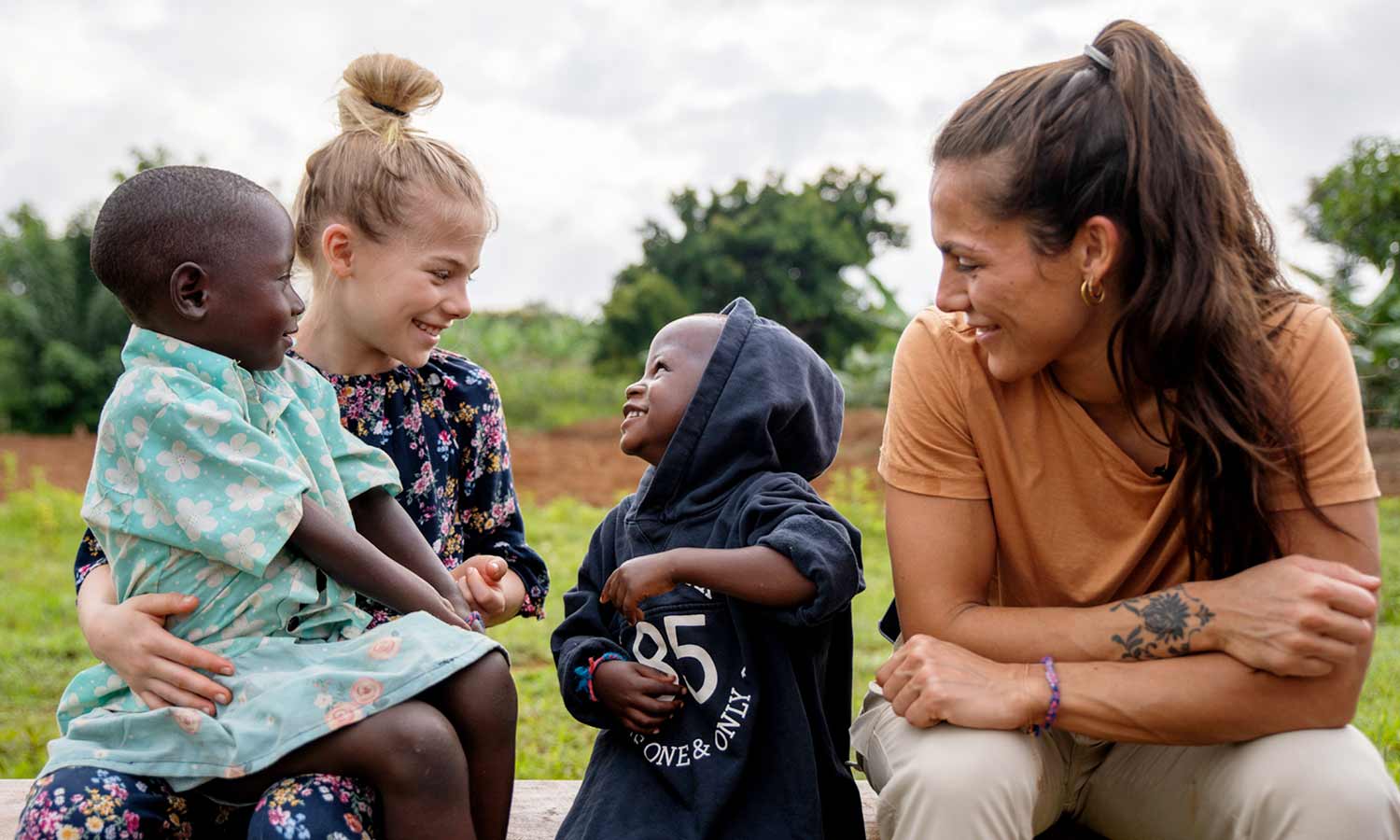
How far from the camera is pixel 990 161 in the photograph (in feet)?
7.23

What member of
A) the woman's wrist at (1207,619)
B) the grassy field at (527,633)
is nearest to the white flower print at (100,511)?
the woman's wrist at (1207,619)

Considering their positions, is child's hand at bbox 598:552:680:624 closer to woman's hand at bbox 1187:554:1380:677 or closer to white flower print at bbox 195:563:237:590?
white flower print at bbox 195:563:237:590

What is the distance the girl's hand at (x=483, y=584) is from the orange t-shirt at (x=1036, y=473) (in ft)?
2.69

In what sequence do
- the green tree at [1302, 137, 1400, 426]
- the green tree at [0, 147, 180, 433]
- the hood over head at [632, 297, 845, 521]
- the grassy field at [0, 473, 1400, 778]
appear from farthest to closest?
the green tree at [0, 147, 180, 433] < the green tree at [1302, 137, 1400, 426] < the grassy field at [0, 473, 1400, 778] < the hood over head at [632, 297, 845, 521]

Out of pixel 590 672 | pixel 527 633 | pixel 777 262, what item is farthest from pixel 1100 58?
pixel 777 262

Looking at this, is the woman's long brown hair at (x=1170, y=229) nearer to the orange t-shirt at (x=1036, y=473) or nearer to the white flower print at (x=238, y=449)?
the orange t-shirt at (x=1036, y=473)

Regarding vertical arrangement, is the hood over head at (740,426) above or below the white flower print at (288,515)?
above

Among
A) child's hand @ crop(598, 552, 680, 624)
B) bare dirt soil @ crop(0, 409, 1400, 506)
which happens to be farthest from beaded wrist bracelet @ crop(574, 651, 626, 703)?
bare dirt soil @ crop(0, 409, 1400, 506)

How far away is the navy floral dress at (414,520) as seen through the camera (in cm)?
199

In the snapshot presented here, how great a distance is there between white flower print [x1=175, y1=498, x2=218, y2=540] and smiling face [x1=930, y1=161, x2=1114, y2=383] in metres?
1.31

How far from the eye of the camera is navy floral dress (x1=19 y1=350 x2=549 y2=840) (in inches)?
78.3

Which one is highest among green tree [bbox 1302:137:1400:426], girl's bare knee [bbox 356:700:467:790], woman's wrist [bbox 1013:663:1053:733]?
green tree [bbox 1302:137:1400:426]

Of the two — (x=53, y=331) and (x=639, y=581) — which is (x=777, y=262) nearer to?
(x=53, y=331)

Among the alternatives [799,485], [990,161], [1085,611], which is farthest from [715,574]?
[990,161]
